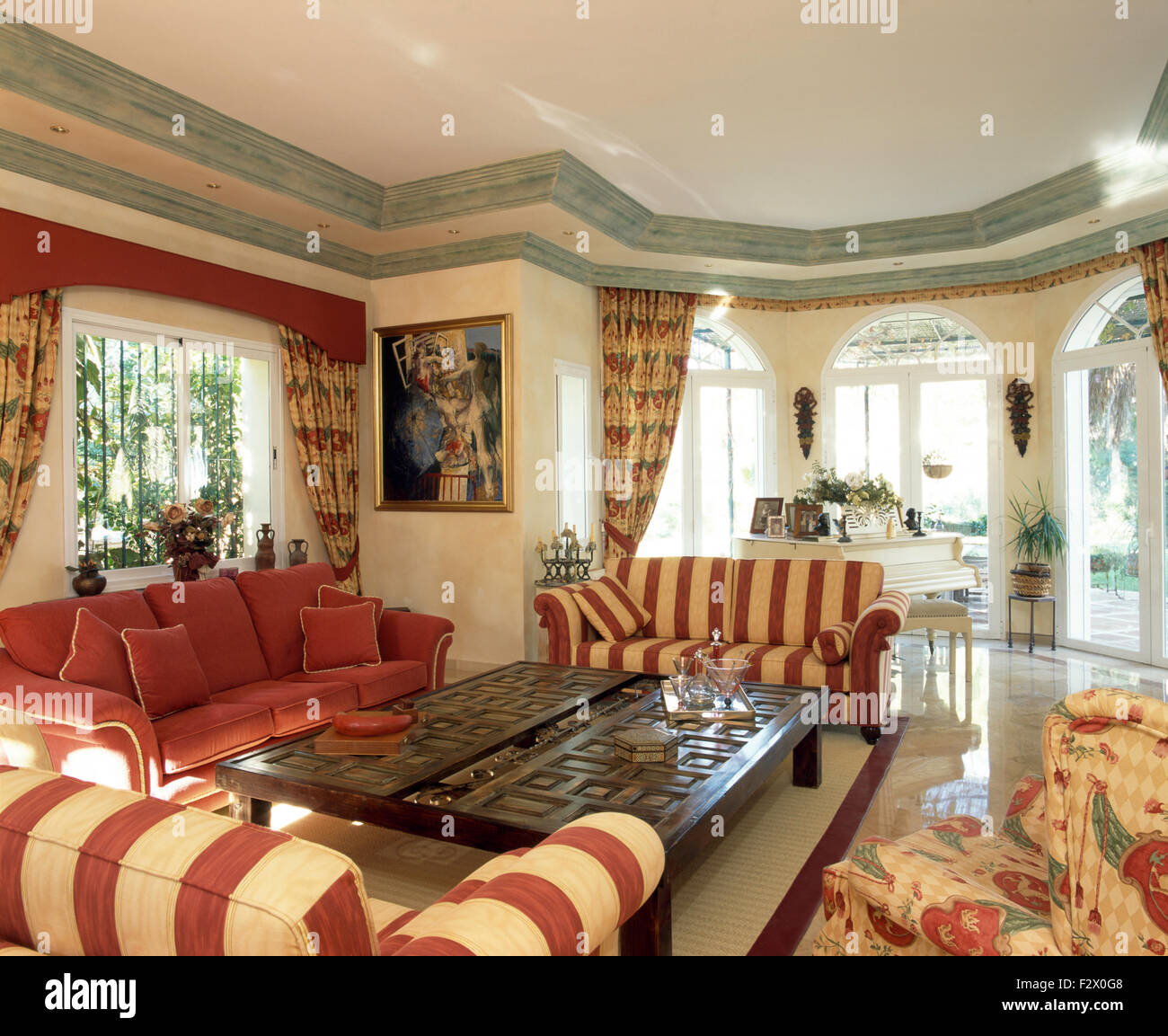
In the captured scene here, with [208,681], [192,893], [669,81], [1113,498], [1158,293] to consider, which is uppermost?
[669,81]

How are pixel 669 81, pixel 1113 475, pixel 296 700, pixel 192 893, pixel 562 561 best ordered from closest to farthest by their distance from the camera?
1. pixel 192 893
2. pixel 296 700
3. pixel 669 81
4. pixel 562 561
5. pixel 1113 475

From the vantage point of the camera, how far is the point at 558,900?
1409 millimetres

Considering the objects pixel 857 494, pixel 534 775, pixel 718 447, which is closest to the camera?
pixel 534 775

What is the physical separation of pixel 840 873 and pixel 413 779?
1.34 meters

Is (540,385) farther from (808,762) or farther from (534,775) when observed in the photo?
(534,775)

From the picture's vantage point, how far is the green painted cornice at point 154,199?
4152 mm

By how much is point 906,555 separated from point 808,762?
8.18ft

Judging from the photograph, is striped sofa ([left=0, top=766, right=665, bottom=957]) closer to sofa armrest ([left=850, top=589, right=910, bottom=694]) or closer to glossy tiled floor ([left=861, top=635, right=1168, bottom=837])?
glossy tiled floor ([left=861, top=635, right=1168, bottom=837])

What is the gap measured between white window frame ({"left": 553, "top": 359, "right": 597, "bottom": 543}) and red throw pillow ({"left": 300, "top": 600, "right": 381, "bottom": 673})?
2134 millimetres

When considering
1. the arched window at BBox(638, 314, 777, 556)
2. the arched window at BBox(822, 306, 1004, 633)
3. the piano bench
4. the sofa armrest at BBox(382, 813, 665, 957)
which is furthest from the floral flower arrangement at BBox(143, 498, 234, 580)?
the arched window at BBox(822, 306, 1004, 633)

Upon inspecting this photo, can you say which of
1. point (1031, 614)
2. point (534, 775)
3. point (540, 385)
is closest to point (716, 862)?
point (534, 775)

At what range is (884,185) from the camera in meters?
5.87

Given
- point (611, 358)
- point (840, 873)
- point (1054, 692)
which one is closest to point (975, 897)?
point (840, 873)
